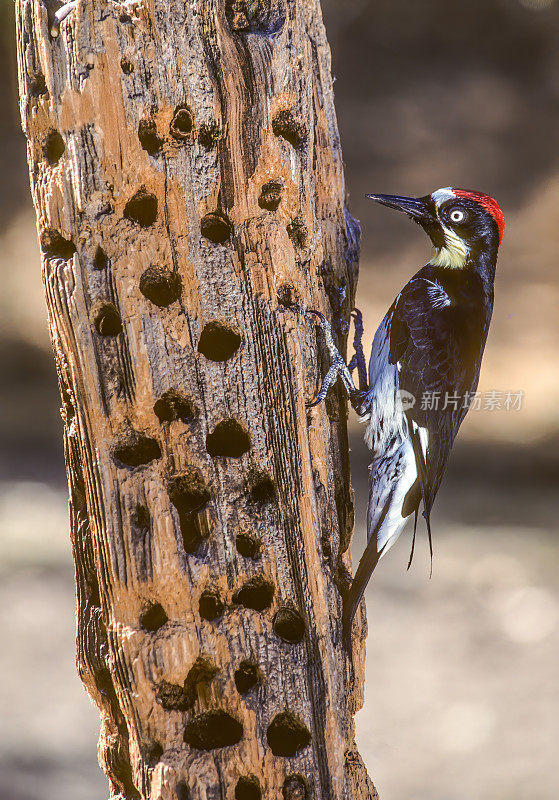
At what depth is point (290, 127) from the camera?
3.68 ft

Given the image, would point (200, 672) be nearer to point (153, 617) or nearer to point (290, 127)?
point (153, 617)

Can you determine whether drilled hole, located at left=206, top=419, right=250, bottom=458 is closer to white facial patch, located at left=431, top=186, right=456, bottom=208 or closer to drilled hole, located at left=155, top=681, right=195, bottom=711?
drilled hole, located at left=155, top=681, right=195, bottom=711

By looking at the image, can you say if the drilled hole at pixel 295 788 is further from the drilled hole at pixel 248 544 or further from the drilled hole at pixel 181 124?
the drilled hole at pixel 181 124

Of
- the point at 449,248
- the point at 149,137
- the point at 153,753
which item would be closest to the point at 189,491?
the point at 153,753

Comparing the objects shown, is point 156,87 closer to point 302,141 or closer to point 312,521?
point 302,141

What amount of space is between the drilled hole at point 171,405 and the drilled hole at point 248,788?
0.57 metres

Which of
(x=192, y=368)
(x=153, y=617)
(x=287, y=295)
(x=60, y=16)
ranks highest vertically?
(x=60, y=16)

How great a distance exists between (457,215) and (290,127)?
13.8 inches

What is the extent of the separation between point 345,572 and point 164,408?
43 cm

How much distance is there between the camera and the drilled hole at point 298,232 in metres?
1.12

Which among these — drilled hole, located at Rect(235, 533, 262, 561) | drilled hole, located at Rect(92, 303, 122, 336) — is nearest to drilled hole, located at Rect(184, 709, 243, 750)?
drilled hole, located at Rect(235, 533, 262, 561)

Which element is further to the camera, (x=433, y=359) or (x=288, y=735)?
(x=433, y=359)

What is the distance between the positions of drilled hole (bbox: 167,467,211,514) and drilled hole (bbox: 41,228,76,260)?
392 mm

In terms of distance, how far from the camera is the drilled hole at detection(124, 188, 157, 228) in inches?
41.6
